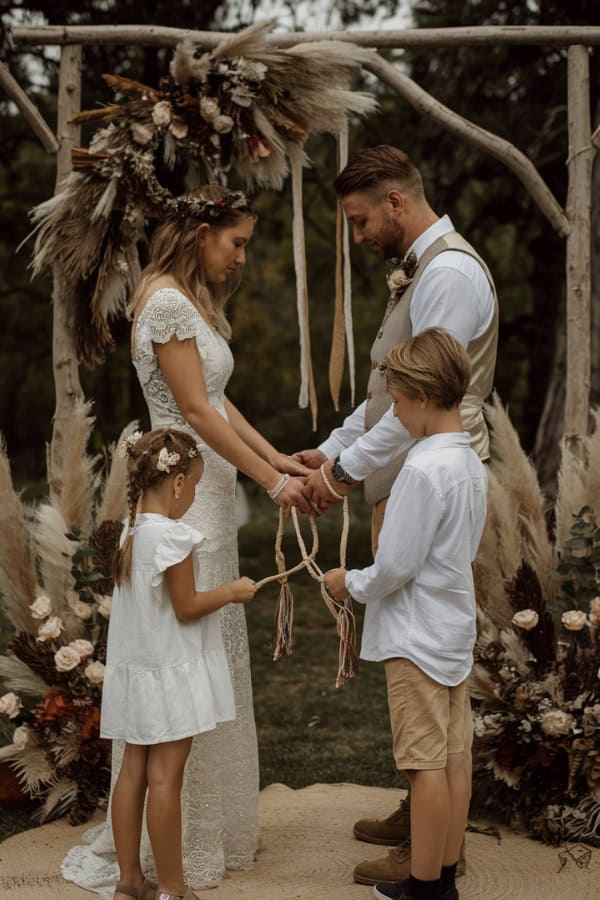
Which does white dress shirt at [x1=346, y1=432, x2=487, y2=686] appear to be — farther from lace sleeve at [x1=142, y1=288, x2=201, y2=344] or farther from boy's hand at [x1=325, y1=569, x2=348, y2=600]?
lace sleeve at [x1=142, y1=288, x2=201, y2=344]

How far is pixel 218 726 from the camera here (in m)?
3.78

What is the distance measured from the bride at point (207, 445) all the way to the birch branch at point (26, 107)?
118 centimetres

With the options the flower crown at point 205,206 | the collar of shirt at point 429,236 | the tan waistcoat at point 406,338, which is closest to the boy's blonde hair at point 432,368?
the tan waistcoat at point 406,338

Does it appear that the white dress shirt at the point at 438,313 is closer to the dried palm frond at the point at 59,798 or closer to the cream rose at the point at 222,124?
the cream rose at the point at 222,124

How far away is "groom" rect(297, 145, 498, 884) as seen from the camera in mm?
3543

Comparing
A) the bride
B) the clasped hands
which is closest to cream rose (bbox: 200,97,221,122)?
the bride

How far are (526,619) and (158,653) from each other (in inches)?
59.4

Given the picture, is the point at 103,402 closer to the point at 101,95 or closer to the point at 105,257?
the point at 101,95

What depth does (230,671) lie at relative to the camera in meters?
3.78

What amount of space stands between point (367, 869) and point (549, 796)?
2.57 feet

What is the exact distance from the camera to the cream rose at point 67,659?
169 inches

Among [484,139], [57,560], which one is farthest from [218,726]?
[484,139]

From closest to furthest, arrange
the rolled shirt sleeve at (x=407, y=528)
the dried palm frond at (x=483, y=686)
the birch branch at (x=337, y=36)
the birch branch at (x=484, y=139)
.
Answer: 1. the rolled shirt sleeve at (x=407, y=528)
2. the dried palm frond at (x=483, y=686)
3. the birch branch at (x=337, y=36)
4. the birch branch at (x=484, y=139)

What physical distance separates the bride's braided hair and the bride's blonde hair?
22.4 inches
